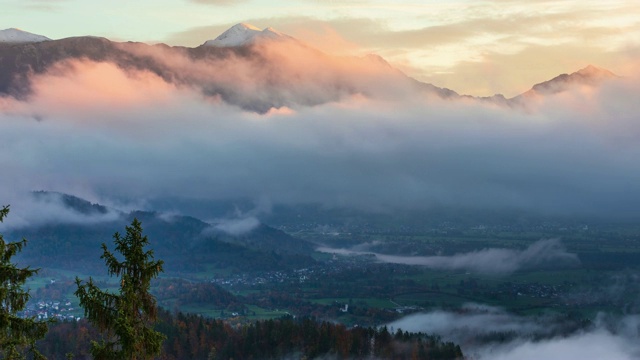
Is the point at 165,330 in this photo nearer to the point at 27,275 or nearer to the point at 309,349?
the point at 309,349

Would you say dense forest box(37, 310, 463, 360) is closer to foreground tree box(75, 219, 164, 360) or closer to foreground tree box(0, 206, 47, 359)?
foreground tree box(75, 219, 164, 360)

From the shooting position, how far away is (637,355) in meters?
180

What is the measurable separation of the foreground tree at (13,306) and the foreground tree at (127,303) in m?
1.89

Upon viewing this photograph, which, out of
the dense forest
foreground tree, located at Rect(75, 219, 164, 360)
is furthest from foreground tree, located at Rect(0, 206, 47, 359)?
the dense forest

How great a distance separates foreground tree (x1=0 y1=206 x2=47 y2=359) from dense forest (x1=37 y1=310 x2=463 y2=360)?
112m

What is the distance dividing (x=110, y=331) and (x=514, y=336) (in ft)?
556

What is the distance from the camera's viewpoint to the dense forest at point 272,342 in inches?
5502

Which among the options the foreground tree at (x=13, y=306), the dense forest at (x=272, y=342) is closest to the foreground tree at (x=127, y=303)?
the foreground tree at (x=13, y=306)

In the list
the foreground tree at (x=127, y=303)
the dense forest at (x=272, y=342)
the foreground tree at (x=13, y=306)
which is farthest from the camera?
the dense forest at (x=272, y=342)

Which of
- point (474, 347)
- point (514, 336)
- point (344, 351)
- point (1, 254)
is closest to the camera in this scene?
point (1, 254)

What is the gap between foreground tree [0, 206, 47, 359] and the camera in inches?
1120

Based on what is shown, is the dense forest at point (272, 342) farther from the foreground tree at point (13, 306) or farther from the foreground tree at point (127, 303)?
the foreground tree at point (13, 306)

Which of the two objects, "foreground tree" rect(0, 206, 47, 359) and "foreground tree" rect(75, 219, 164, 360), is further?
"foreground tree" rect(75, 219, 164, 360)

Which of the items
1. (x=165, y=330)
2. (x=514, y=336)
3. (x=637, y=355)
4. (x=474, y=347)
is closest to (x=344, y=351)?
(x=165, y=330)
